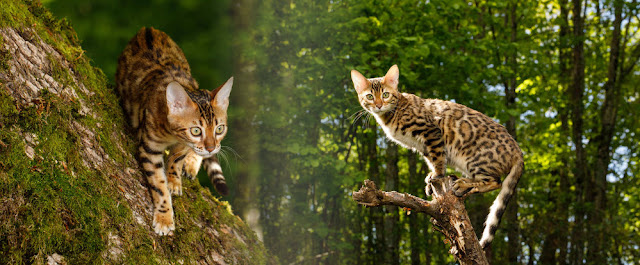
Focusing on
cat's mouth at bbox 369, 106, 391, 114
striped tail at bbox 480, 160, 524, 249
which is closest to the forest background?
cat's mouth at bbox 369, 106, 391, 114

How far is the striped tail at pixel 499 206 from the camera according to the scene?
4.93 m

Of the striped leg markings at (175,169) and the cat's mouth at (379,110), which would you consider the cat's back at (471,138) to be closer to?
the cat's mouth at (379,110)

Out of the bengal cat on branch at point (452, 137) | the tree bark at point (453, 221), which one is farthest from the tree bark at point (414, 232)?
the tree bark at point (453, 221)

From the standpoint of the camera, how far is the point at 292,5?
11.4 meters

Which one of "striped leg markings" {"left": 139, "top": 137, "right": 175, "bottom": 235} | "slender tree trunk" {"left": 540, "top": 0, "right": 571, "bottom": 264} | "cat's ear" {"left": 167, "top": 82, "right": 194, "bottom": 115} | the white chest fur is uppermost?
"slender tree trunk" {"left": 540, "top": 0, "right": 571, "bottom": 264}

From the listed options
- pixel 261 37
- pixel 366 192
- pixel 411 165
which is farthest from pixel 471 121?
pixel 411 165

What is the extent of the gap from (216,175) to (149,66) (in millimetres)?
1333

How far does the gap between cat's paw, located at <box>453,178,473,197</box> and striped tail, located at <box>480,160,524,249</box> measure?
1.00 feet

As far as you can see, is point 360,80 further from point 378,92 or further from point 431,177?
point 431,177

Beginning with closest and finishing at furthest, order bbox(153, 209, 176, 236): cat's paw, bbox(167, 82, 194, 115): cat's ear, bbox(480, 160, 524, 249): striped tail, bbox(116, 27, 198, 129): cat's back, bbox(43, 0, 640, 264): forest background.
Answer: bbox(167, 82, 194, 115): cat's ear → bbox(153, 209, 176, 236): cat's paw → bbox(116, 27, 198, 129): cat's back → bbox(480, 160, 524, 249): striped tail → bbox(43, 0, 640, 264): forest background

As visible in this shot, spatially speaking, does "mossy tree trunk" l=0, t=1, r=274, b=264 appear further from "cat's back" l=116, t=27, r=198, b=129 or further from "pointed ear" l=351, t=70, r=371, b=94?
"pointed ear" l=351, t=70, r=371, b=94

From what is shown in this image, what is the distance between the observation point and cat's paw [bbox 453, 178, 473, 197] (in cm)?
513

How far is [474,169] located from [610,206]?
47.8 ft

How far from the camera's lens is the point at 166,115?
4.28 meters
